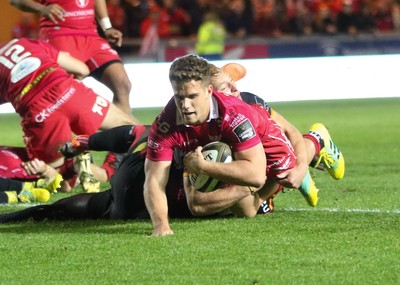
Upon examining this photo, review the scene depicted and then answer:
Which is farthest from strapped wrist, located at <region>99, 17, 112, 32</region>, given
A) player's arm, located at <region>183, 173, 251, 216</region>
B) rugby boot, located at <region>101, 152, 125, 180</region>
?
player's arm, located at <region>183, 173, 251, 216</region>

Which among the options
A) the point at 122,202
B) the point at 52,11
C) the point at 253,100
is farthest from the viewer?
the point at 52,11

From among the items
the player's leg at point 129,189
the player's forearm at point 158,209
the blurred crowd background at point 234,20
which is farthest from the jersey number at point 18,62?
the blurred crowd background at point 234,20

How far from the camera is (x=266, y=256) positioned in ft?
20.7

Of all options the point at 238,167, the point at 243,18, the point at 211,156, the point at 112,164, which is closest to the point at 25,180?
the point at 112,164

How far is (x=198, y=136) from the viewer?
23.8ft

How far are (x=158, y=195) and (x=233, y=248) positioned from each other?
2.52 ft

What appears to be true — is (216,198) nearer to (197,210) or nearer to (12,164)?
(197,210)

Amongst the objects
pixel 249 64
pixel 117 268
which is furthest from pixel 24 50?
pixel 249 64

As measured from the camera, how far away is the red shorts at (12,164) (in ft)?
32.1

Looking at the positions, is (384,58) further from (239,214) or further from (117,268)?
(117,268)

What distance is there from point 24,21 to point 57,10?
559 inches

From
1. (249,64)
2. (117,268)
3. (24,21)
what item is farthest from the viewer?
(24,21)

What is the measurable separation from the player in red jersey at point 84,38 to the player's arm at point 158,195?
4230mm

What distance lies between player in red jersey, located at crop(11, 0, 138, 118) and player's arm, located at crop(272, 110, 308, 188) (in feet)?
10.9
